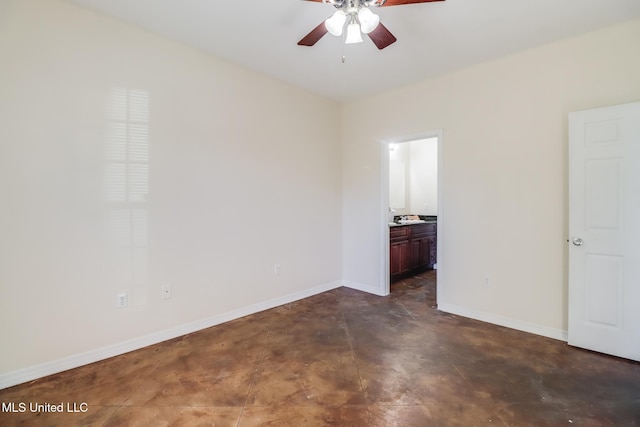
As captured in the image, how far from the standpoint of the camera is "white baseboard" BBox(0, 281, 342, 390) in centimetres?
202

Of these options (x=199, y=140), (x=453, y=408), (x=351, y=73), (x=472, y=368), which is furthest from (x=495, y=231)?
(x=199, y=140)

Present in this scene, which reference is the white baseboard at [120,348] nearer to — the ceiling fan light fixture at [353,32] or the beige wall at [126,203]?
the beige wall at [126,203]

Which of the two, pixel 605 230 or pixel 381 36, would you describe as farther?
pixel 605 230

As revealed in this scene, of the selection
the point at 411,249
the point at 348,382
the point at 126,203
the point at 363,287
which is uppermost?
the point at 126,203

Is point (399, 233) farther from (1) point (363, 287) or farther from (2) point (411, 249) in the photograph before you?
(1) point (363, 287)

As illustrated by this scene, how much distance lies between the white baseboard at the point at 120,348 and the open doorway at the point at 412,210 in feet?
6.18

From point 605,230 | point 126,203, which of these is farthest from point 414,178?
point 126,203

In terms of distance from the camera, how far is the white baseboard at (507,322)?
2.67 m

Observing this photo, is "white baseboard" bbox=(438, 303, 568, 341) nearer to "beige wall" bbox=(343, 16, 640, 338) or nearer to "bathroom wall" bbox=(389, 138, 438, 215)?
"beige wall" bbox=(343, 16, 640, 338)

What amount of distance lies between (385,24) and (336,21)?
2.72ft

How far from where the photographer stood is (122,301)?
244 cm

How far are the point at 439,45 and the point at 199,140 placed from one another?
2.51 m

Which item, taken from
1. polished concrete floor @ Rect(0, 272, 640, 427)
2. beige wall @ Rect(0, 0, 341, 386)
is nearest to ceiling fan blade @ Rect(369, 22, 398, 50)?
beige wall @ Rect(0, 0, 341, 386)

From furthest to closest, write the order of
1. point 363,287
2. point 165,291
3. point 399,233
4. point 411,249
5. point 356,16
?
1. point 411,249
2. point 399,233
3. point 363,287
4. point 165,291
5. point 356,16
